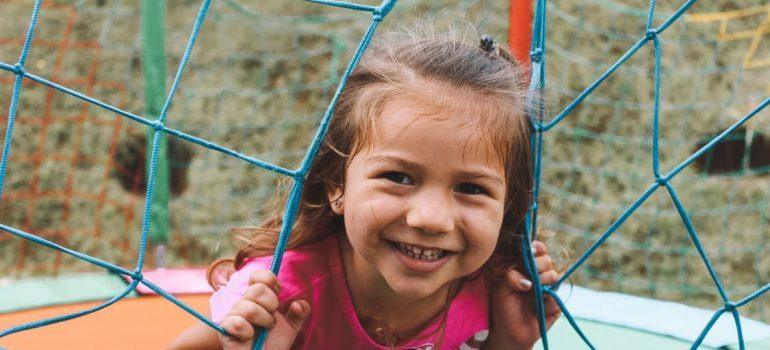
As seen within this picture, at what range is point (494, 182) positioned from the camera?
866mm

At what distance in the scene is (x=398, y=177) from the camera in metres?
Answer: 0.83

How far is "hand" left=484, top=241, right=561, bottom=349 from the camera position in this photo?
1040 millimetres

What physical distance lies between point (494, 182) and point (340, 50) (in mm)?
1584

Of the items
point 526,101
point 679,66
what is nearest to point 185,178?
point 679,66

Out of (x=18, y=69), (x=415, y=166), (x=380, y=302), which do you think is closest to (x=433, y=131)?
(x=415, y=166)

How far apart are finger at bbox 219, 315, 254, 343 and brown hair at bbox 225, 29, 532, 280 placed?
0.59 ft

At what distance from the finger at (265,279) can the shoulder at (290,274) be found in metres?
0.05

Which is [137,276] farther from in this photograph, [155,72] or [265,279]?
[155,72]

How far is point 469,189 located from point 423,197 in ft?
0.21

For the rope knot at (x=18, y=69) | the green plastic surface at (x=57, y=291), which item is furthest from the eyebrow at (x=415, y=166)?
the green plastic surface at (x=57, y=291)

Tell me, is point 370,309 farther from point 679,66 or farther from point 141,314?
point 679,66

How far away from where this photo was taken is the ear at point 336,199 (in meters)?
0.95

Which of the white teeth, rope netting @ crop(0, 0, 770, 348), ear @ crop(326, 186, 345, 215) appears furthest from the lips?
rope netting @ crop(0, 0, 770, 348)

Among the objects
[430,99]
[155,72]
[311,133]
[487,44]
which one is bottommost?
[430,99]
